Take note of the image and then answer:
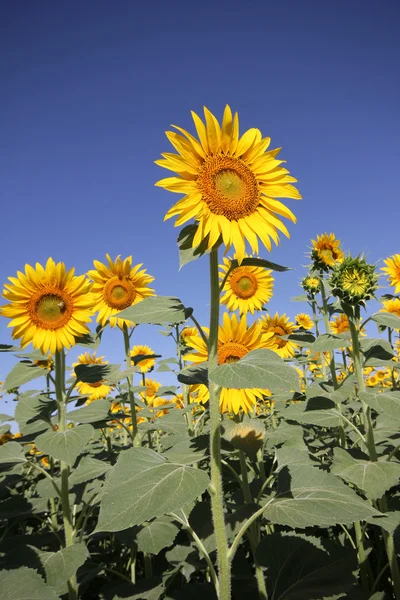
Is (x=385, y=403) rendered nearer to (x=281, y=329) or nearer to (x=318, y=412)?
(x=318, y=412)

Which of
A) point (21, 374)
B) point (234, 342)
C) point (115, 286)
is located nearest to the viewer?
point (21, 374)

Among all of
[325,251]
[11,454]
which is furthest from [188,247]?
[325,251]

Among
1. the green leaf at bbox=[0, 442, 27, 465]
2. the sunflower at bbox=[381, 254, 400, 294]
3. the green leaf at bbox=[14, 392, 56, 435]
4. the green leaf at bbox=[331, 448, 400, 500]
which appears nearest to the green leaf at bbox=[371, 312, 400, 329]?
the green leaf at bbox=[331, 448, 400, 500]

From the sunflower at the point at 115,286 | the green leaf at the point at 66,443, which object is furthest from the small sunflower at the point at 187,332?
the green leaf at the point at 66,443

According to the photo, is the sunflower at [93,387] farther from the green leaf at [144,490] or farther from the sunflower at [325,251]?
the green leaf at [144,490]

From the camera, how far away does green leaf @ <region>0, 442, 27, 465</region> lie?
3.10 m

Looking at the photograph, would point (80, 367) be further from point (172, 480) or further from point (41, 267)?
point (172, 480)

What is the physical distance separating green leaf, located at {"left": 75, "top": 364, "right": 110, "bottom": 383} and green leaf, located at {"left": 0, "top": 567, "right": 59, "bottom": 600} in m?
1.35

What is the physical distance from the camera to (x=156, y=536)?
2.71 m

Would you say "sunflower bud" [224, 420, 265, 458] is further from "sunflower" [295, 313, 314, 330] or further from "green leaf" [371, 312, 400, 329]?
"sunflower" [295, 313, 314, 330]

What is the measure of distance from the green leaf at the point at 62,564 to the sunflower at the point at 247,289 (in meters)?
3.23

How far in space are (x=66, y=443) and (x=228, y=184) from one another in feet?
5.53

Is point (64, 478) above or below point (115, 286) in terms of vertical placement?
below

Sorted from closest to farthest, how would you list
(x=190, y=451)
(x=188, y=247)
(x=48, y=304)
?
(x=188, y=247), (x=190, y=451), (x=48, y=304)
